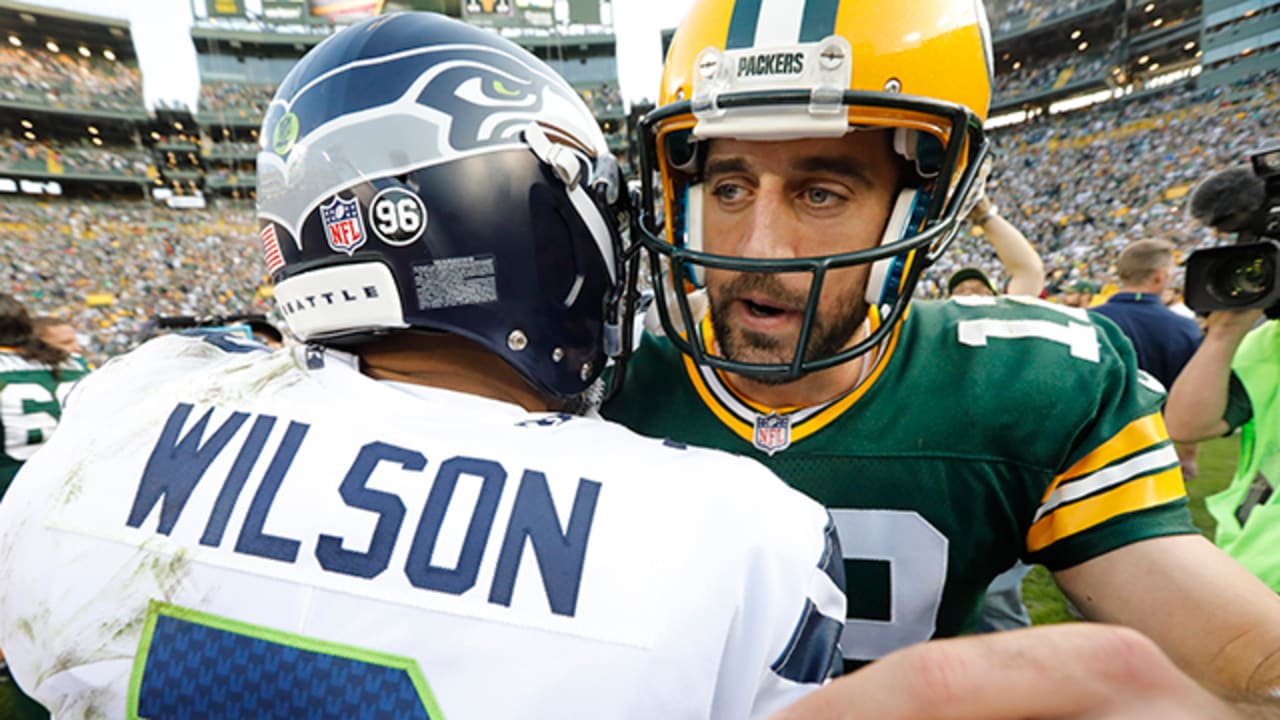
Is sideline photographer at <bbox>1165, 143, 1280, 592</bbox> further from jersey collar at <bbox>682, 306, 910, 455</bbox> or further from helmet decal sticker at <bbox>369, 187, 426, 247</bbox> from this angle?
helmet decal sticker at <bbox>369, 187, 426, 247</bbox>

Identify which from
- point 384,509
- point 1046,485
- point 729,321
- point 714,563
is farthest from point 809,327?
→ point 384,509

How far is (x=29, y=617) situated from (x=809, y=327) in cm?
119

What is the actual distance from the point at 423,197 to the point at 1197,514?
593 cm

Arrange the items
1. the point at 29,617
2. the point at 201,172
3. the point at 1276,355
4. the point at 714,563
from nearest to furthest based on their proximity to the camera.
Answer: the point at 714,563 < the point at 29,617 < the point at 1276,355 < the point at 201,172

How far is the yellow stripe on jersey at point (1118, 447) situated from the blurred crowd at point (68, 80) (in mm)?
35782

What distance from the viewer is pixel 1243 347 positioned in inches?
81.3

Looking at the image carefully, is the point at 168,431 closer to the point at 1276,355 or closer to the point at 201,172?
the point at 1276,355

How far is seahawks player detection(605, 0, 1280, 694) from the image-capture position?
1.13m

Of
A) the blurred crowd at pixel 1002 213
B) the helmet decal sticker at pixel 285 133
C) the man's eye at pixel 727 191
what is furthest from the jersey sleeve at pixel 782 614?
the blurred crowd at pixel 1002 213

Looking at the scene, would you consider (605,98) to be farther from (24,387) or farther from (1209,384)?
(1209,384)

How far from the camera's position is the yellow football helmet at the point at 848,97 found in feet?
3.87

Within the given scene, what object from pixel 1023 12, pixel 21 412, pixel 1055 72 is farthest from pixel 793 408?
pixel 1055 72

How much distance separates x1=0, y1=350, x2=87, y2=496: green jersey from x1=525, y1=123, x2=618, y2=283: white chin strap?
326cm

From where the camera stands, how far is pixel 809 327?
120 cm
